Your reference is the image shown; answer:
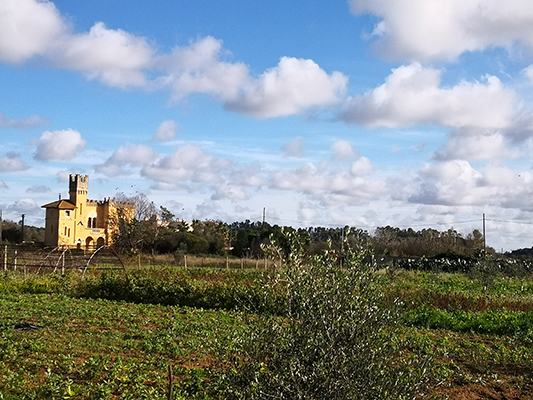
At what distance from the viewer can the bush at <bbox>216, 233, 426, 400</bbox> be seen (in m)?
4.86

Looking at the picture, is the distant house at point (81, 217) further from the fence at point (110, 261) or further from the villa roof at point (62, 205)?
the fence at point (110, 261)

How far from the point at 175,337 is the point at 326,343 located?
7548 millimetres

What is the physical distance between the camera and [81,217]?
6931 cm

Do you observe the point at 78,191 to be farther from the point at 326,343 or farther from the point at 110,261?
the point at 326,343

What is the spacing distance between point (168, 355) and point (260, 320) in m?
5.39

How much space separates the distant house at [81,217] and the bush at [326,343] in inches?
2406

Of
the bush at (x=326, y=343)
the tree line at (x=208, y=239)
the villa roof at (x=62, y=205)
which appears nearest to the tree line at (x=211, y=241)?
the tree line at (x=208, y=239)

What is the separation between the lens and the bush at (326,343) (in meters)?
4.86

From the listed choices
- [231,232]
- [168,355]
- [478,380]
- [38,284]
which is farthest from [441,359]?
[231,232]

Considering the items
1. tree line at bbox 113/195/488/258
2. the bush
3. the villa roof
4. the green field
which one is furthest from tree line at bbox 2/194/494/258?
the bush

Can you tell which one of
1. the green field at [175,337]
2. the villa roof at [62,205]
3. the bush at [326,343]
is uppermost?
the villa roof at [62,205]

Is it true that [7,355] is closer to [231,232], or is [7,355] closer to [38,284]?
[38,284]

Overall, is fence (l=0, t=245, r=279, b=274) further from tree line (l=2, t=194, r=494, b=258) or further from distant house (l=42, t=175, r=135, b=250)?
distant house (l=42, t=175, r=135, b=250)

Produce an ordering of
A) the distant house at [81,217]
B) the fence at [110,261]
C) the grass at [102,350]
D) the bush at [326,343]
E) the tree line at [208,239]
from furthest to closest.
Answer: the distant house at [81,217] → the tree line at [208,239] → the fence at [110,261] → the grass at [102,350] → the bush at [326,343]
